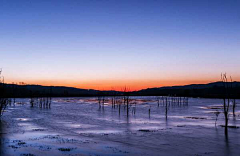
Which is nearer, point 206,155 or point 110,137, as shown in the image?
point 206,155

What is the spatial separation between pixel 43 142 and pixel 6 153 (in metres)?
2.96

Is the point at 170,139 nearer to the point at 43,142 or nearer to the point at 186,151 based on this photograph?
the point at 186,151

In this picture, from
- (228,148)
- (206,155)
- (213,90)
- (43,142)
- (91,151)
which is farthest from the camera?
(213,90)

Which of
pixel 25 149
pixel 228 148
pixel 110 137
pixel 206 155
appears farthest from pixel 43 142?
pixel 228 148

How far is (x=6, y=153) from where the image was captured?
11.8 meters

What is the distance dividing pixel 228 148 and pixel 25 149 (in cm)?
994

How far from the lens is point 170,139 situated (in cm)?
1614

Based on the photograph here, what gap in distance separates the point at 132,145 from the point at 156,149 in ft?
4.74

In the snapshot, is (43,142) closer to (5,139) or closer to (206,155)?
(5,139)

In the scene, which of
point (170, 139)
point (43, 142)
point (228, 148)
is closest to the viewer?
point (228, 148)

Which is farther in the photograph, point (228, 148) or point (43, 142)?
point (43, 142)

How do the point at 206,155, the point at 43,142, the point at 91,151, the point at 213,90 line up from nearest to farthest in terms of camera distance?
1. the point at 206,155
2. the point at 91,151
3. the point at 43,142
4. the point at 213,90

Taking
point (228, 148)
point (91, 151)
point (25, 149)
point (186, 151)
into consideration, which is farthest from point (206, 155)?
point (25, 149)

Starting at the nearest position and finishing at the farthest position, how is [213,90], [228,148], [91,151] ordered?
[91,151]
[228,148]
[213,90]
